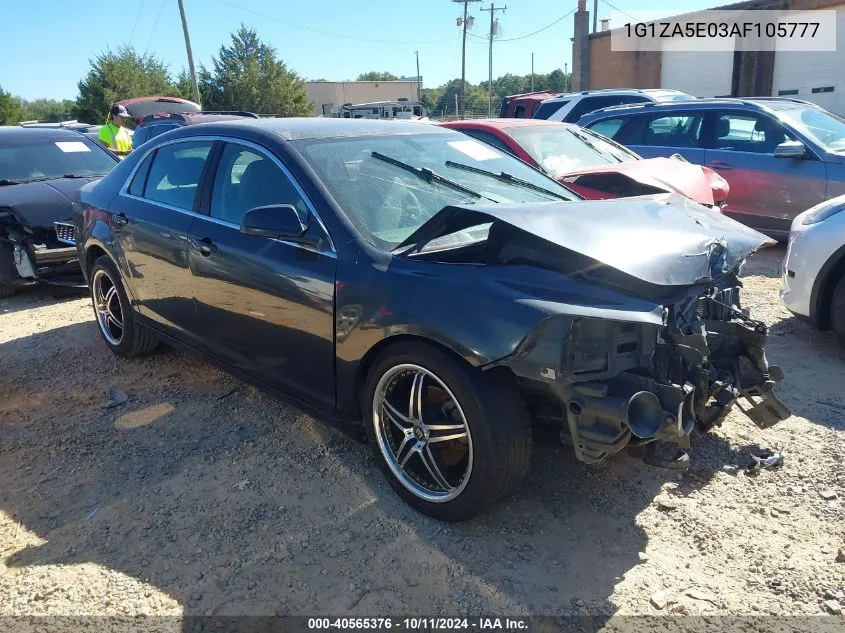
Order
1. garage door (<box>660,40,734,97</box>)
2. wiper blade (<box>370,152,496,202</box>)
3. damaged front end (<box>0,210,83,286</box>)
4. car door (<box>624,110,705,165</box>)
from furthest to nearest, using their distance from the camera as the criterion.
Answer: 1. garage door (<box>660,40,734,97</box>)
2. car door (<box>624,110,705,165</box>)
3. damaged front end (<box>0,210,83,286</box>)
4. wiper blade (<box>370,152,496,202</box>)

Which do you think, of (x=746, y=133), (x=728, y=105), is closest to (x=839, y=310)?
(x=746, y=133)

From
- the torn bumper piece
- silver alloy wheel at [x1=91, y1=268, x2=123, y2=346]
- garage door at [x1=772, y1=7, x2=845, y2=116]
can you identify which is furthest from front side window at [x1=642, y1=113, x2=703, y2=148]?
garage door at [x1=772, y1=7, x2=845, y2=116]

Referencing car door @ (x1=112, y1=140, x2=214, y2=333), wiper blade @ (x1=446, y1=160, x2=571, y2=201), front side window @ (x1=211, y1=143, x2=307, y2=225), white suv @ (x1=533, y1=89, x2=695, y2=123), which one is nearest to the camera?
front side window @ (x1=211, y1=143, x2=307, y2=225)

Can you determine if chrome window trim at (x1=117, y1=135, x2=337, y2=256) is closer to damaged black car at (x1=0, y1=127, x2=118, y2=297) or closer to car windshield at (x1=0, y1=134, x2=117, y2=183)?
damaged black car at (x1=0, y1=127, x2=118, y2=297)

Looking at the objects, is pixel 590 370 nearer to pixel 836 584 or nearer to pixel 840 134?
pixel 836 584

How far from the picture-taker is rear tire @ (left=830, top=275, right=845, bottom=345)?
4.32m

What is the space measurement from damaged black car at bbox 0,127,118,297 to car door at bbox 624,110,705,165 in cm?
671

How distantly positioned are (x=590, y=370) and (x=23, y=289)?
699 cm

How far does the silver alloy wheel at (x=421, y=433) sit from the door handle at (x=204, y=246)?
1.35 m

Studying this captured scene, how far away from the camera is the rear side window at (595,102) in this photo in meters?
11.7

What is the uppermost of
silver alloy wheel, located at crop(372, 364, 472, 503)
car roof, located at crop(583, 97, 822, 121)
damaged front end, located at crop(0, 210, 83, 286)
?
car roof, located at crop(583, 97, 822, 121)

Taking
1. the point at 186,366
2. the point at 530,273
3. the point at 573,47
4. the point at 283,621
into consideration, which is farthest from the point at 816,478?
the point at 573,47

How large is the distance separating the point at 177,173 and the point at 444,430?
2523 mm

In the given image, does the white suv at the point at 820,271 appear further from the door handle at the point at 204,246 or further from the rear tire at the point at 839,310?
the door handle at the point at 204,246
